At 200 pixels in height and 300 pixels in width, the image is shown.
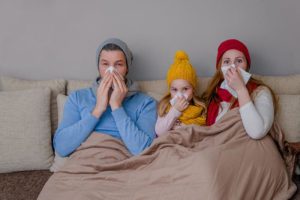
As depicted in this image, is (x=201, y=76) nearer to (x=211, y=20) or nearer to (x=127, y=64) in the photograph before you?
(x=211, y=20)

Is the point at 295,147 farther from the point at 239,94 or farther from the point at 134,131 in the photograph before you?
the point at 134,131

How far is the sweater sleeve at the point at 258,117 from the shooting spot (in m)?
1.55

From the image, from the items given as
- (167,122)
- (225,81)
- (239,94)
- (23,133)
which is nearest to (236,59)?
(225,81)

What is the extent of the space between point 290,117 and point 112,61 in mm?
919

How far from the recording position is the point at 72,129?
1702 mm

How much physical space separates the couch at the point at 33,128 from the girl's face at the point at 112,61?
25 cm

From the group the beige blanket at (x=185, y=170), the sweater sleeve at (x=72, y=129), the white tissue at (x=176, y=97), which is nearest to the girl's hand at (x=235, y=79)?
the beige blanket at (x=185, y=170)

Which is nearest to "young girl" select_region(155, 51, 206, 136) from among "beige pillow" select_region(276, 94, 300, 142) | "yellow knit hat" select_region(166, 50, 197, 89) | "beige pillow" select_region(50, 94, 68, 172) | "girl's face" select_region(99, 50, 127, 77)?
"yellow knit hat" select_region(166, 50, 197, 89)

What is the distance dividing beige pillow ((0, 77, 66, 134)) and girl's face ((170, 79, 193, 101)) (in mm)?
642

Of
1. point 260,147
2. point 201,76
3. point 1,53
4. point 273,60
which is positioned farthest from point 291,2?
point 1,53

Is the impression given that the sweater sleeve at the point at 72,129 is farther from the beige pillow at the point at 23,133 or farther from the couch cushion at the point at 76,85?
the couch cushion at the point at 76,85

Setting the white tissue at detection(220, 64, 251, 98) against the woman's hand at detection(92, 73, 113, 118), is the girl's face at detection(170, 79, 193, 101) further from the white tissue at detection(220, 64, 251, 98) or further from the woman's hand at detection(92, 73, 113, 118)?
the woman's hand at detection(92, 73, 113, 118)

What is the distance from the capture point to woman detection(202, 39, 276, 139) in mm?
1568

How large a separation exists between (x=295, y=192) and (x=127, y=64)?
0.99 metres
